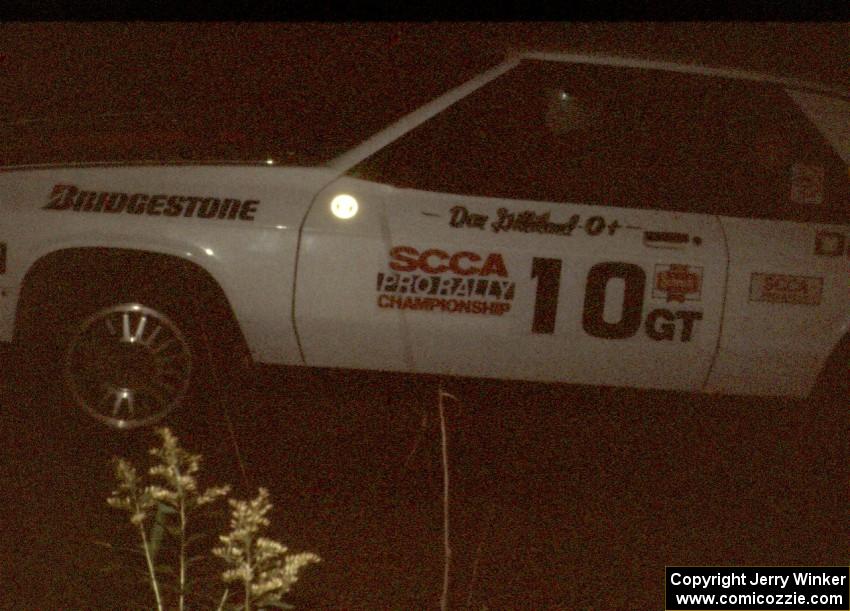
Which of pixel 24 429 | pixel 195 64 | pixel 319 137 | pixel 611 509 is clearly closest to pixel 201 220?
pixel 319 137

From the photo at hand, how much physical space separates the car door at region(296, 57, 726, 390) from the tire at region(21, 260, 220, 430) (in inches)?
20.2

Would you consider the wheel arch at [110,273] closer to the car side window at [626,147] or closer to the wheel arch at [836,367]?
the car side window at [626,147]

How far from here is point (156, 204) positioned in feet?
16.4

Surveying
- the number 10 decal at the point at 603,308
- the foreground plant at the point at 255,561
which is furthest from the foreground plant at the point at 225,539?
the number 10 decal at the point at 603,308

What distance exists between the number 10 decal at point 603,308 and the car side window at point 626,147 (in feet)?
0.93

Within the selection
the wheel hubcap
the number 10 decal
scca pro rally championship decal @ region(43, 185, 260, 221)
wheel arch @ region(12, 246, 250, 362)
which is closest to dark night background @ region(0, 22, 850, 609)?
the wheel hubcap

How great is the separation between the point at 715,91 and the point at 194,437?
2.62 m

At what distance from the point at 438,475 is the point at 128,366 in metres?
1.35

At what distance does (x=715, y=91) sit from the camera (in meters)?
5.30

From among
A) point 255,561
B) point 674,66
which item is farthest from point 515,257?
point 255,561

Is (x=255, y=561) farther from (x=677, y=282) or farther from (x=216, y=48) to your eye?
(x=216, y=48)

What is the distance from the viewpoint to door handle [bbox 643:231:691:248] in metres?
5.04

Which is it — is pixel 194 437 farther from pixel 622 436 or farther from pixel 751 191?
pixel 751 191

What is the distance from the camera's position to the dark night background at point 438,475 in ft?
13.5
